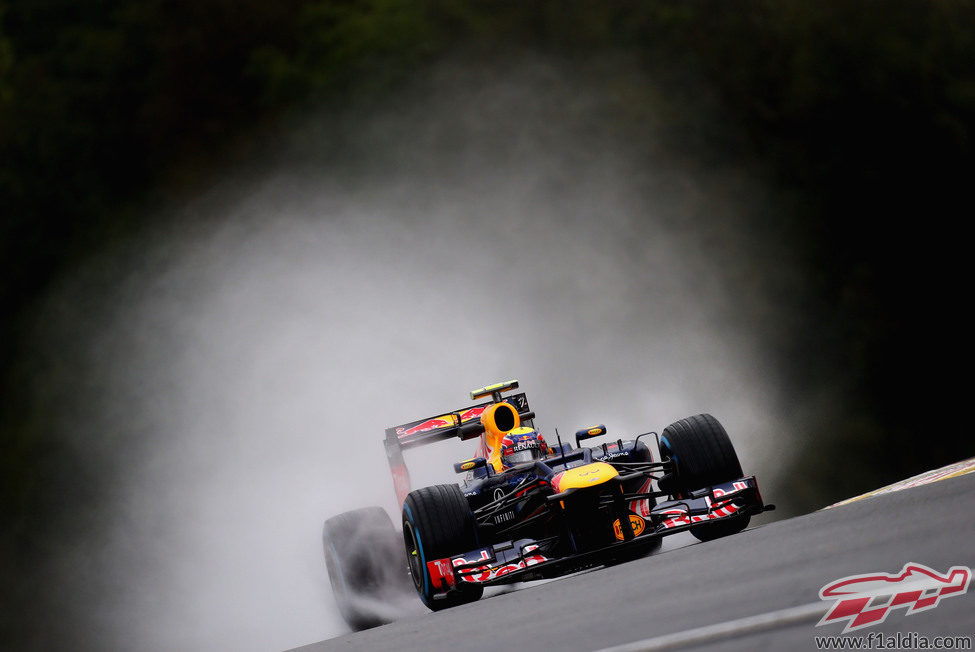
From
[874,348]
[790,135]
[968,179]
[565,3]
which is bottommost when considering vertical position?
[874,348]

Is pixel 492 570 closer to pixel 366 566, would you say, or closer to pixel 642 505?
pixel 642 505

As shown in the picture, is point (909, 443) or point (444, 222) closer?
point (909, 443)

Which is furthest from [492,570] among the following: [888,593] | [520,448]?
[888,593]

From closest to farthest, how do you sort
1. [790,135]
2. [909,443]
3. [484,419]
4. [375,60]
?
[484,419], [909,443], [790,135], [375,60]

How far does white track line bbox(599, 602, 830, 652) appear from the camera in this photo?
4.02 meters

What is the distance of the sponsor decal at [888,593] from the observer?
12.4 ft

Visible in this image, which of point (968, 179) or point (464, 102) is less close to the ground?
point (464, 102)

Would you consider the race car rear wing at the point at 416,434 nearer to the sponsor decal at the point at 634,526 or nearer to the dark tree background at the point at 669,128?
the sponsor decal at the point at 634,526

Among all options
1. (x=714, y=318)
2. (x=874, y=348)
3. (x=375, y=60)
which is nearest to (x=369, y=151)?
(x=375, y=60)

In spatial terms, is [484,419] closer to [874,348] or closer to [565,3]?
[874,348]

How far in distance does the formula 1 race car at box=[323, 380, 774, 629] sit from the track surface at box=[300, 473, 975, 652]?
81 cm

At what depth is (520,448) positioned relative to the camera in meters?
11.0

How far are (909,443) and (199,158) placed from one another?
42.3 ft

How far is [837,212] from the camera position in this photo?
1648 cm
